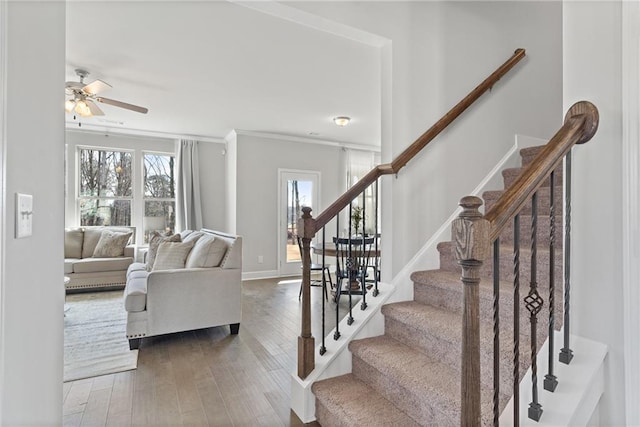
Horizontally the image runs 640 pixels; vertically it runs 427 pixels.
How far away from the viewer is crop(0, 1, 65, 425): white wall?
759 mm

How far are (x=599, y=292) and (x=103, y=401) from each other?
2.66 m

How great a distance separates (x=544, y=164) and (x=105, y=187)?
21.4 ft

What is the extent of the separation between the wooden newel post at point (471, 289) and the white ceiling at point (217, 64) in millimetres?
2280

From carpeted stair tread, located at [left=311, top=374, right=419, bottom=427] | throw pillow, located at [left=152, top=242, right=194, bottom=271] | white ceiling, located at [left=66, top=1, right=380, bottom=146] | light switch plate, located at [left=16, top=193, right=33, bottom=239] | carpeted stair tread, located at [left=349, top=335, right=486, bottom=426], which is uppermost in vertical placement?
white ceiling, located at [left=66, top=1, right=380, bottom=146]

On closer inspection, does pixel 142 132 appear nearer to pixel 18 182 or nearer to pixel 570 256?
pixel 18 182

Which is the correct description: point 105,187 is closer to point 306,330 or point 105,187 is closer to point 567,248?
point 306,330

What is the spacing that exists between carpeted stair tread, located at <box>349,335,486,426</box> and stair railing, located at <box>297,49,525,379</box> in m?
0.24

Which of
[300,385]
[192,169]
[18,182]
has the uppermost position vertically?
[192,169]

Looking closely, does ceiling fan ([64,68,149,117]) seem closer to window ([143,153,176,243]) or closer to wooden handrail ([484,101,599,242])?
window ([143,153,176,243])

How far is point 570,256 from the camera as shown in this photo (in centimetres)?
133

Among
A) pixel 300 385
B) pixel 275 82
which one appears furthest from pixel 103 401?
pixel 275 82

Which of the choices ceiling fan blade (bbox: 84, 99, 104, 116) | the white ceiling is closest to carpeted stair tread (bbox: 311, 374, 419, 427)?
the white ceiling

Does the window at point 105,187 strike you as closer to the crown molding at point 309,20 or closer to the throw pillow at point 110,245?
the throw pillow at point 110,245

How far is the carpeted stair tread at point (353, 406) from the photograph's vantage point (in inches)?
62.4
